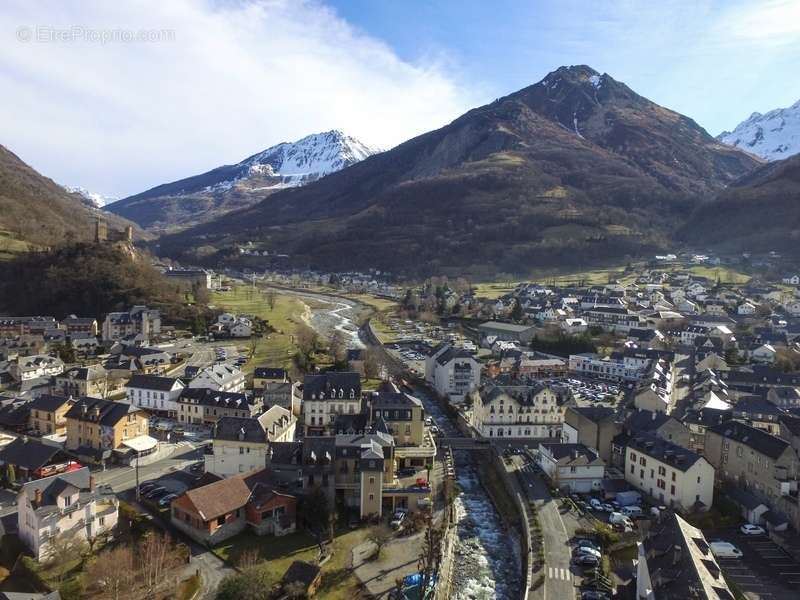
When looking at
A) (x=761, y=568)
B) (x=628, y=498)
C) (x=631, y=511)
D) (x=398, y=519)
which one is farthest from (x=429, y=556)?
(x=761, y=568)

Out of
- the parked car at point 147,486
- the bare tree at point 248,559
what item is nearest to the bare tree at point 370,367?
the parked car at point 147,486

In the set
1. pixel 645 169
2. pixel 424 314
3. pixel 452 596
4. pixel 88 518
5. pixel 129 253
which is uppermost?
pixel 645 169

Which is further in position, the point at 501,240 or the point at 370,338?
the point at 501,240

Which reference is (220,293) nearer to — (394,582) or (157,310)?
(157,310)

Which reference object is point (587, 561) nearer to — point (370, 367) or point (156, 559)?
point (156, 559)

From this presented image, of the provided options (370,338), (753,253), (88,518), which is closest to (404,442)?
(88,518)

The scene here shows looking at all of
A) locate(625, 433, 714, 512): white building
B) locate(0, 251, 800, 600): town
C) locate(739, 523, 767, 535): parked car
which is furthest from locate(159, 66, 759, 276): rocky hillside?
locate(739, 523, 767, 535): parked car
